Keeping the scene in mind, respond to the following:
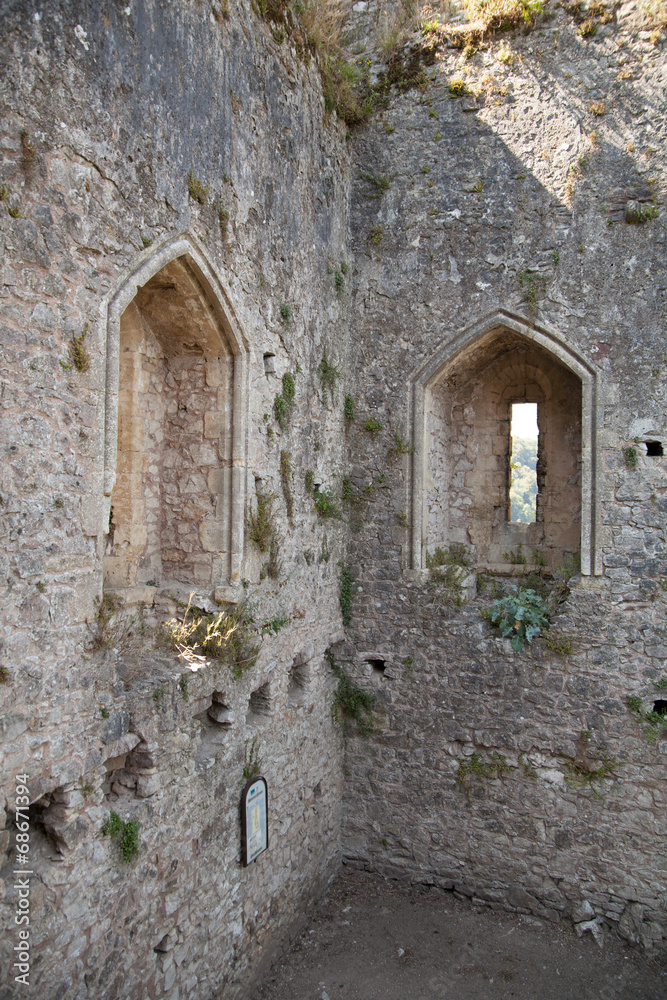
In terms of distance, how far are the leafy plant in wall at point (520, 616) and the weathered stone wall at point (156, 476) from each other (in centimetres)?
161

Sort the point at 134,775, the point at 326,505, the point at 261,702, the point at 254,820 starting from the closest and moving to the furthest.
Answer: the point at 134,775, the point at 254,820, the point at 261,702, the point at 326,505

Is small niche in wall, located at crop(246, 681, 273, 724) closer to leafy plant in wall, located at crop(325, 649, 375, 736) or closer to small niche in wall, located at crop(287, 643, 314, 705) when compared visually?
small niche in wall, located at crop(287, 643, 314, 705)

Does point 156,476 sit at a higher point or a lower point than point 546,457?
lower

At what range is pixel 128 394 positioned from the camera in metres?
4.52

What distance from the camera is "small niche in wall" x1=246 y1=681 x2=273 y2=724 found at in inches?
210

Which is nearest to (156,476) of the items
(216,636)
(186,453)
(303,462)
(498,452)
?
(186,453)

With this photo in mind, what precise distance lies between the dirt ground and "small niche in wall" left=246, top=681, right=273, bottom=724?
1844 millimetres

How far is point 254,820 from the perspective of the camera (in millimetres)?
5035

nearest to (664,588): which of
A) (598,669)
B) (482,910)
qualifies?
(598,669)

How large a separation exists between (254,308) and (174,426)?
3.41 ft

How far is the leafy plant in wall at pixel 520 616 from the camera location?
20.4 ft

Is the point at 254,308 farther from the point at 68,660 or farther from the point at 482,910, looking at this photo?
the point at 482,910

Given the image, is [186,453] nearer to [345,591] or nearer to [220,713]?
[220,713]

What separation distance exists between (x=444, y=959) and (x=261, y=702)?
99.5 inches
